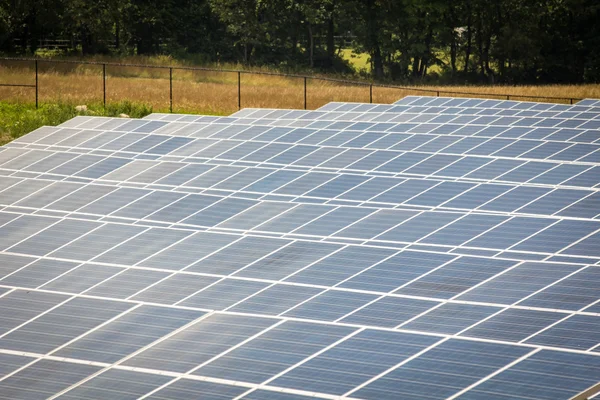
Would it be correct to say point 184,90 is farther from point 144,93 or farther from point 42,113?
point 42,113

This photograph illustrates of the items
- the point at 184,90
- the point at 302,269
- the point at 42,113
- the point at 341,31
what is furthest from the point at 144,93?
the point at 341,31

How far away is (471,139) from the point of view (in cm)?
3369

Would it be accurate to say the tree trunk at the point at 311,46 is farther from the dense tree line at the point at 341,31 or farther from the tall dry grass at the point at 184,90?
the tall dry grass at the point at 184,90

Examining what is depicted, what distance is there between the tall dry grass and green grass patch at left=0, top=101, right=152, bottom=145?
182 cm

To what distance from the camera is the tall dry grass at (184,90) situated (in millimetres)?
59994

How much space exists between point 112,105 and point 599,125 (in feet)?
89.2

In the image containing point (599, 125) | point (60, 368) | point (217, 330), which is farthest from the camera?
point (599, 125)

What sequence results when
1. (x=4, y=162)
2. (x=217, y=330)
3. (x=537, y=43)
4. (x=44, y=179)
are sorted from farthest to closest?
(x=537, y=43)
(x=4, y=162)
(x=44, y=179)
(x=217, y=330)

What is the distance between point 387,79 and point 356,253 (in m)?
85.3

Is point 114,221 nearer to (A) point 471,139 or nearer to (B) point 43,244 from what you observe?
(B) point 43,244

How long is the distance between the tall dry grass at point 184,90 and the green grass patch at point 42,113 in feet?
5.98

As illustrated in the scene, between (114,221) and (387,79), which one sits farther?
(387,79)

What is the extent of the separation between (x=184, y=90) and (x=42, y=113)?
15438 millimetres

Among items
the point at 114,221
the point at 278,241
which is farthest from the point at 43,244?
the point at 278,241
